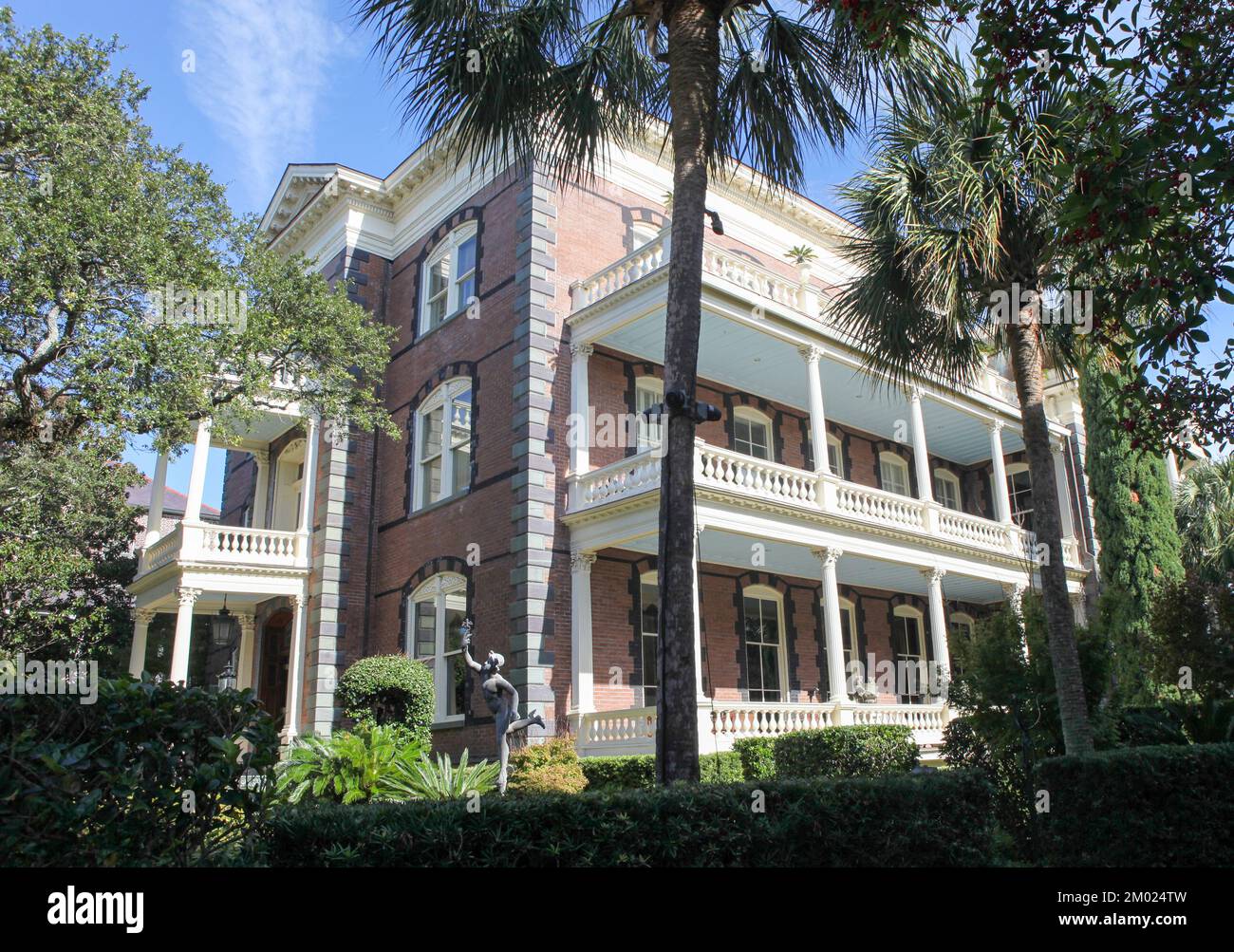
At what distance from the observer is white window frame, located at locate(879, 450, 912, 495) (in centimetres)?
2570

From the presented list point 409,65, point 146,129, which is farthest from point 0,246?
point 409,65

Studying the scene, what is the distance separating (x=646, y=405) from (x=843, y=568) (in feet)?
18.9

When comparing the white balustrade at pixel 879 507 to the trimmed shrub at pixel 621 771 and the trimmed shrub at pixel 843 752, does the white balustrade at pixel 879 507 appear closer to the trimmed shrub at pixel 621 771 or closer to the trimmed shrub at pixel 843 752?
the trimmed shrub at pixel 843 752

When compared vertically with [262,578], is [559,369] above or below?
above

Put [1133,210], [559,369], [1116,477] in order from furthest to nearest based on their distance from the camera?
[1116,477]
[559,369]
[1133,210]

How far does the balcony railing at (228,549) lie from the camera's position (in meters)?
20.1

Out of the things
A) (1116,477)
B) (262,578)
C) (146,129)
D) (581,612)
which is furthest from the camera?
(1116,477)

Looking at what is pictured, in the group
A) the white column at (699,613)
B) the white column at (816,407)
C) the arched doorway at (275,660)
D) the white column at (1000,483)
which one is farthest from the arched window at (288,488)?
the white column at (1000,483)

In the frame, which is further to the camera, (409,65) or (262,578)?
(262,578)

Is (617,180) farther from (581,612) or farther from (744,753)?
(744,753)

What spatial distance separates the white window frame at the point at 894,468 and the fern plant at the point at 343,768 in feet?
55.9

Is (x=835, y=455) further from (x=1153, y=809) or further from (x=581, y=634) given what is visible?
(x=1153, y=809)

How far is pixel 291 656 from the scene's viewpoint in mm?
20984
